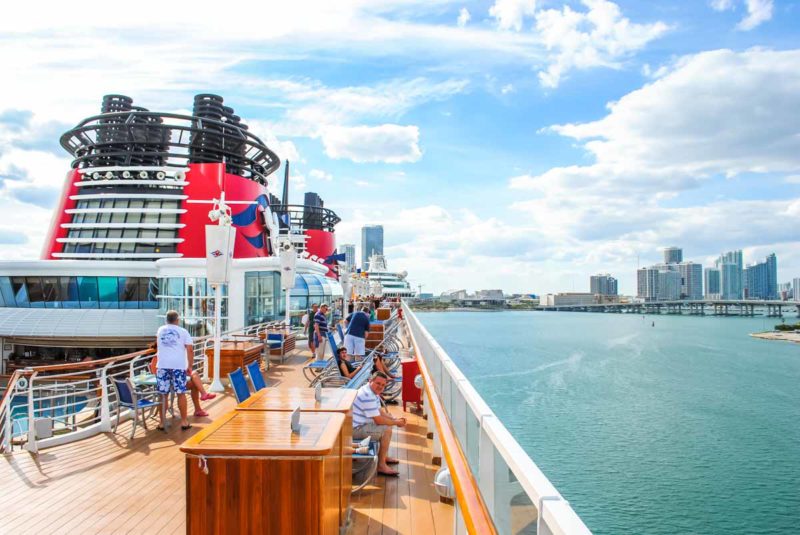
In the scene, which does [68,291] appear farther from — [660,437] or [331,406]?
[331,406]

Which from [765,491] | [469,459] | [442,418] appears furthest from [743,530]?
[469,459]

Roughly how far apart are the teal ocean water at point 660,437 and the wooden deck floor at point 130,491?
39.7 ft

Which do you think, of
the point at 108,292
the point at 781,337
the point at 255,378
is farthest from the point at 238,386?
the point at 781,337

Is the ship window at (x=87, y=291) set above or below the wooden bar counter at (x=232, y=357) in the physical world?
above

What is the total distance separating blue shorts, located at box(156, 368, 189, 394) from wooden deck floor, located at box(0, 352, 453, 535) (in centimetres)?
50

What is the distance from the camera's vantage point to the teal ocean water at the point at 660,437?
15750mm

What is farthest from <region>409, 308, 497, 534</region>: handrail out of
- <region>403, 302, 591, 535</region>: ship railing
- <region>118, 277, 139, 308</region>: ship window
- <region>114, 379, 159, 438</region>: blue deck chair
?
<region>118, 277, 139, 308</region>: ship window

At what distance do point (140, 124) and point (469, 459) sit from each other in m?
33.7

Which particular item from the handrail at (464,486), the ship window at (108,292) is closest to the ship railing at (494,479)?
the handrail at (464,486)

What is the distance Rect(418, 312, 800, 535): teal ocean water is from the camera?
51.7 ft

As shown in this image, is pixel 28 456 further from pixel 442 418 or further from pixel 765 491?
pixel 765 491

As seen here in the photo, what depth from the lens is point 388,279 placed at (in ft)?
330

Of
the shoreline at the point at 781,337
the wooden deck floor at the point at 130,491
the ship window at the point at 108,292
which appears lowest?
the shoreline at the point at 781,337

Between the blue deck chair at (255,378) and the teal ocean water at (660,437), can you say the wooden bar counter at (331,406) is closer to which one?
the blue deck chair at (255,378)
